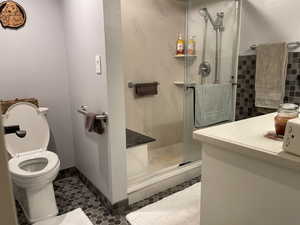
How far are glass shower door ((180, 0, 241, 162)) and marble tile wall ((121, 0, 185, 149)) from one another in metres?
0.38

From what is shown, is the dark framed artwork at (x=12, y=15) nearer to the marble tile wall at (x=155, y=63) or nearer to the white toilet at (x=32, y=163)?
the white toilet at (x=32, y=163)

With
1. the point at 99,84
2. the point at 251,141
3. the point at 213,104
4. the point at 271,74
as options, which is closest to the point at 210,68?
the point at 213,104

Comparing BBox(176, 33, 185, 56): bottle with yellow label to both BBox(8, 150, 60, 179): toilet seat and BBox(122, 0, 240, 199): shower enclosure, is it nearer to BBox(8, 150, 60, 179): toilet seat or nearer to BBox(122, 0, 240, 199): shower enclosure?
BBox(122, 0, 240, 199): shower enclosure

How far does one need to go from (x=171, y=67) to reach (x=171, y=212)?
1950mm

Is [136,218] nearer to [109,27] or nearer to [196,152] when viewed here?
[196,152]

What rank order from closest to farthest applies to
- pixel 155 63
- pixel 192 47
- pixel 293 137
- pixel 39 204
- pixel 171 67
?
pixel 293 137 < pixel 39 204 < pixel 192 47 < pixel 155 63 < pixel 171 67

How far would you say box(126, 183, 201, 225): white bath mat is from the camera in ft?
5.77

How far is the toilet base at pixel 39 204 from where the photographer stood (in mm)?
1778

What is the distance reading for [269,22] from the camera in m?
2.23

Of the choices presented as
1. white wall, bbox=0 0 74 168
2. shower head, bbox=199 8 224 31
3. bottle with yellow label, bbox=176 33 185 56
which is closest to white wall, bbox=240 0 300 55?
shower head, bbox=199 8 224 31

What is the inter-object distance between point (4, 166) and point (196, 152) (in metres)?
2.37

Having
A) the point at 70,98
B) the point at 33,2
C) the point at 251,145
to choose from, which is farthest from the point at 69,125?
the point at 251,145

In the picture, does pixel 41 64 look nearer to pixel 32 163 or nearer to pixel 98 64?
pixel 98 64

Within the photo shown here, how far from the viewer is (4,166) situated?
0.48 m
